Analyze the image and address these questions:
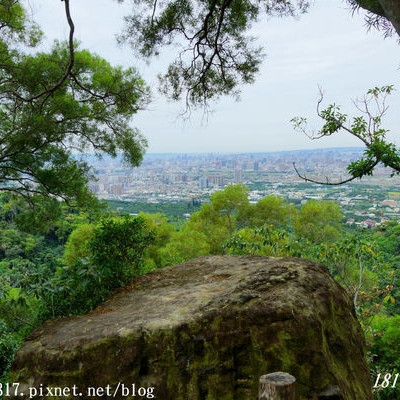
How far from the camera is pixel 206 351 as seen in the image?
2.55 m

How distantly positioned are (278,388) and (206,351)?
4.26ft

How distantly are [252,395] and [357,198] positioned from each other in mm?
26707

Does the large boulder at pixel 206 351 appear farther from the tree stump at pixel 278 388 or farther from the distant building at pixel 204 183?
the distant building at pixel 204 183

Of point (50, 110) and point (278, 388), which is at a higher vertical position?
point (50, 110)

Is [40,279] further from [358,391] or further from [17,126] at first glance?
[358,391]

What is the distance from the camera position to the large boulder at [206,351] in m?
2.46

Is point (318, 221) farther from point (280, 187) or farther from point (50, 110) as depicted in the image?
point (280, 187)

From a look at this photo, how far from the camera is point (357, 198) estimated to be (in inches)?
1015

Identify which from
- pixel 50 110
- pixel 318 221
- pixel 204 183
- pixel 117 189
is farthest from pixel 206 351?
pixel 204 183

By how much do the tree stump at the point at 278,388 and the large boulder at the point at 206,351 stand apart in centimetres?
117

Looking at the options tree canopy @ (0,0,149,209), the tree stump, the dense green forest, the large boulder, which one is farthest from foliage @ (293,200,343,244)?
the tree stump

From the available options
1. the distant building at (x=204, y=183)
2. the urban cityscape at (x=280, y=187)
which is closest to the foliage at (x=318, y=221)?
the urban cityscape at (x=280, y=187)

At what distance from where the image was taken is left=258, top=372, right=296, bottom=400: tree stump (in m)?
1.37

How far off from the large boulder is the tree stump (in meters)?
1.17
